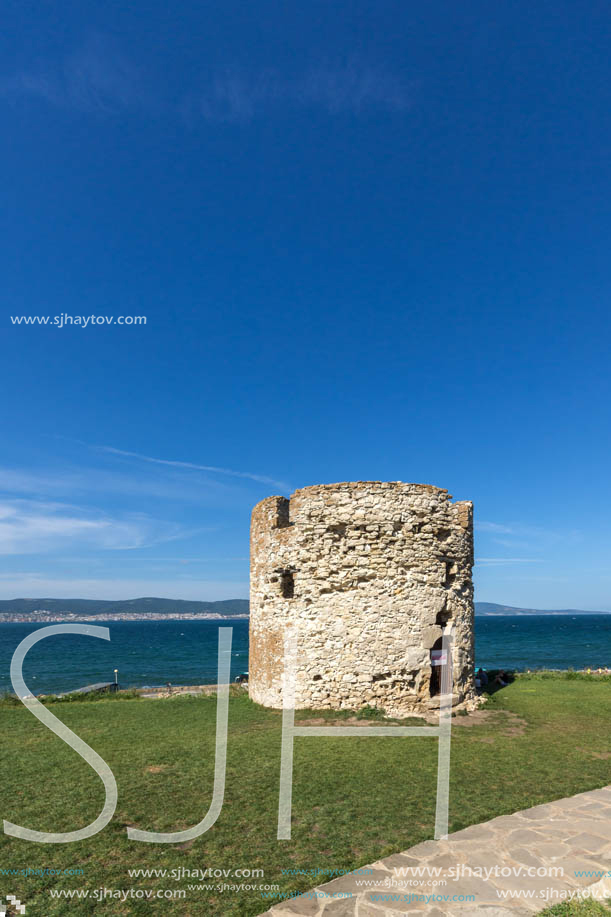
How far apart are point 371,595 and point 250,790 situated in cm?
583

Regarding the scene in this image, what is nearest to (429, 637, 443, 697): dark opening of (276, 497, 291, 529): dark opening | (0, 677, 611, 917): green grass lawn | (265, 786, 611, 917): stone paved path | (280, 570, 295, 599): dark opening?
(0, 677, 611, 917): green grass lawn

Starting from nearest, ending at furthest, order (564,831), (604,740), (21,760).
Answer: (564,831), (21,760), (604,740)

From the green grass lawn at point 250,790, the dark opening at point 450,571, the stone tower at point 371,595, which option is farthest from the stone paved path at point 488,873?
the dark opening at point 450,571

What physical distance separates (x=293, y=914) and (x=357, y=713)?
8.17m

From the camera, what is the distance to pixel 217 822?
20.9 feet

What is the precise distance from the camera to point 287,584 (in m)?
13.7

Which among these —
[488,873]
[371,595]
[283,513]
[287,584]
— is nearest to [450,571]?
[371,595]

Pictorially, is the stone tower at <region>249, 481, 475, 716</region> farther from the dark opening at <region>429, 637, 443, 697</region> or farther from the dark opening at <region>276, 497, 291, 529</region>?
the dark opening at <region>276, 497, 291, 529</region>

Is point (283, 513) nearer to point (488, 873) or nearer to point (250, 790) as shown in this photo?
point (250, 790)

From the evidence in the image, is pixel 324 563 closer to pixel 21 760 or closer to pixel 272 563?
pixel 272 563

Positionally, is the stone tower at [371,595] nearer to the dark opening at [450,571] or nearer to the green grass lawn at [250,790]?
the dark opening at [450,571]

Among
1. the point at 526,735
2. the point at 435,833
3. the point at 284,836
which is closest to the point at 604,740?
the point at 526,735

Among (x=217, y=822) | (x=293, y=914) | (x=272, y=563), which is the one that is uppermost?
(x=272, y=563)

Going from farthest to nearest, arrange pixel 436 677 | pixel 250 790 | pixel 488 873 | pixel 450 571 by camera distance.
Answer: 1. pixel 450 571
2. pixel 436 677
3. pixel 250 790
4. pixel 488 873
